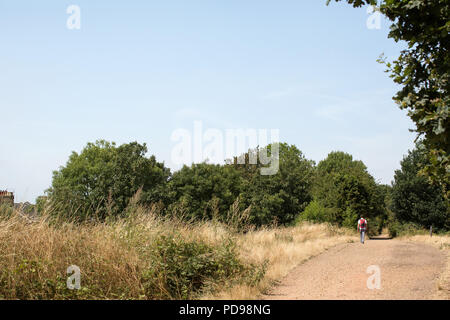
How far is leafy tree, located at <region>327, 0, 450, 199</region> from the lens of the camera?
647 centimetres

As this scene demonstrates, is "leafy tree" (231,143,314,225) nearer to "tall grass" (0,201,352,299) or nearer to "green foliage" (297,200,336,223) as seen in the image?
"green foliage" (297,200,336,223)

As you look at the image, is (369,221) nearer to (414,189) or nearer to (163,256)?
(414,189)

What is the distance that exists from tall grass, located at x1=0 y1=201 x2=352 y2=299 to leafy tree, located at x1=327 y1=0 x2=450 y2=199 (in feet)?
14.3

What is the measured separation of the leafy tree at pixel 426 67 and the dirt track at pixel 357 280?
8.14ft

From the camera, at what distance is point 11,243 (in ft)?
28.1

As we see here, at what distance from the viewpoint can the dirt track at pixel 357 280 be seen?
7555 millimetres

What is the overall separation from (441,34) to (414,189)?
38595mm

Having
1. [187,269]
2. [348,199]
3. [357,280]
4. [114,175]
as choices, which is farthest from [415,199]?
[187,269]

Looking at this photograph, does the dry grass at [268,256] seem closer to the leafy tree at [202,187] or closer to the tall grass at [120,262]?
the tall grass at [120,262]

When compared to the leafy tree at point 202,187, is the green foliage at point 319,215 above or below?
below

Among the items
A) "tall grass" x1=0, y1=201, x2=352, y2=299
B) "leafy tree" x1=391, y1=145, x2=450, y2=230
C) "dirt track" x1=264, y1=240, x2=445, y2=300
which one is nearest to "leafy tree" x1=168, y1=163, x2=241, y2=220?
"leafy tree" x1=391, y1=145, x2=450, y2=230

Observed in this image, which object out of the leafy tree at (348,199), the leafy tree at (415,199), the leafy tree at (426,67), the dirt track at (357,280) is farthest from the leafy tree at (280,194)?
the leafy tree at (426,67)

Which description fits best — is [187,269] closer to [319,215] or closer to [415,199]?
[319,215]
